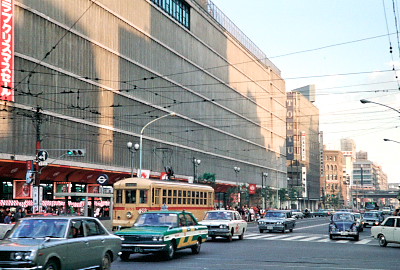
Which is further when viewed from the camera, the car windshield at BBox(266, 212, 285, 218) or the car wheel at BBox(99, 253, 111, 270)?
the car windshield at BBox(266, 212, 285, 218)

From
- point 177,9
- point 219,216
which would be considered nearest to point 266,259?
point 219,216

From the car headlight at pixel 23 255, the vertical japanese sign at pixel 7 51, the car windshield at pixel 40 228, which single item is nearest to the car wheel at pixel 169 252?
the car windshield at pixel 40 228

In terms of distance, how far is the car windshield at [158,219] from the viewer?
66.9 ft

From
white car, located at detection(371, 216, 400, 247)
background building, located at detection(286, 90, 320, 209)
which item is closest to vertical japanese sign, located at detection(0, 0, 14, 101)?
white car, located at detection(371, 216, 400, 247)

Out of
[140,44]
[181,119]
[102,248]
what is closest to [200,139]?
[181,119]

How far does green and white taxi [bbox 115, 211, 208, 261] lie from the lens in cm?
1909

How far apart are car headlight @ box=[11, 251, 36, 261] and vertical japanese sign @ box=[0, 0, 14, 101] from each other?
33.5m

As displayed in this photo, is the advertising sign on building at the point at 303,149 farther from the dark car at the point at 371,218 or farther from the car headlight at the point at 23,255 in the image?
the car headlight at the point at 23,255

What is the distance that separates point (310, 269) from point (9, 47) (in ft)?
112

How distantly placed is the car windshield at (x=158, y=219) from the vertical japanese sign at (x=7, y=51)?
88.6 feet

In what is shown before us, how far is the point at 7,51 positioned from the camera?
1759 inches

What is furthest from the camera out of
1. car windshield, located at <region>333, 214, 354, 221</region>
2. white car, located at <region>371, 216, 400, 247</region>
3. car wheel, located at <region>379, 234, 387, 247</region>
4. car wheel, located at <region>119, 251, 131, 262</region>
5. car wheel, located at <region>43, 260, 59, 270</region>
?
car windshield, located at <region>333, 214, 354, 221</region>

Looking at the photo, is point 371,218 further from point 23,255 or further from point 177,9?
point 23,255

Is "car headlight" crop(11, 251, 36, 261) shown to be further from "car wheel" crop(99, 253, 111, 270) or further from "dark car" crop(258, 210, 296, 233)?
"dark car" crop(258, 210, 296, 233)
